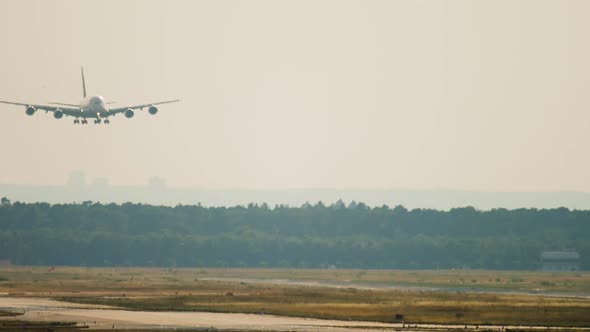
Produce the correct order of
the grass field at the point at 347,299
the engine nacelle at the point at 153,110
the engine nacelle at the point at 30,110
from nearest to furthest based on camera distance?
the grass field at the point at 347,299
the engine nacelle at the point at 30,110
the engine nacelle at the point at 153,110

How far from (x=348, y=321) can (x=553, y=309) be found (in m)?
20.8

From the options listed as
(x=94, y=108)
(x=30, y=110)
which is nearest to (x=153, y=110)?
(x=94, y=108)

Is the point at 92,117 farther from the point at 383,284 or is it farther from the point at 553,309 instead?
the point at 553,309

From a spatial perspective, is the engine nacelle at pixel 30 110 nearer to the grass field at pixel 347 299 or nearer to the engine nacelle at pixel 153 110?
the engine nacelle at pixel 153 110

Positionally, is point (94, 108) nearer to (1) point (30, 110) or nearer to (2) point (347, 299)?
(1) point (30, 110)

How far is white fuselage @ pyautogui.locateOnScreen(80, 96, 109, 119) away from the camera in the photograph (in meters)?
177

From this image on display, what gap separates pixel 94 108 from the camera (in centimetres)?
17650

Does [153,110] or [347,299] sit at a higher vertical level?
[153,110]

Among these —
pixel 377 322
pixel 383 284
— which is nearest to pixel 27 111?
pixel 383 284

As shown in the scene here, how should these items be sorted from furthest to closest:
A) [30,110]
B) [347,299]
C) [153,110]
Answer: [153,110] < [30,110] < [347,299]

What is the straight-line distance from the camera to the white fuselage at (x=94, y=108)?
177 metres

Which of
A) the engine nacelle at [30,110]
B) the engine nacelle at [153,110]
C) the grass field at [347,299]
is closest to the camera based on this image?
the grass field at [347,299]

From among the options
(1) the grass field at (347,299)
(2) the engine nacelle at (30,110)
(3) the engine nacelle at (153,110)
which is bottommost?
(1) the grass field at (347,299)

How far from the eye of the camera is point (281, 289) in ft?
570
